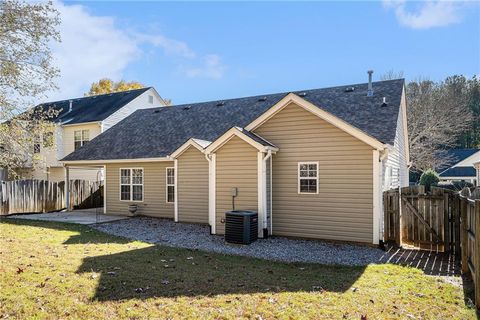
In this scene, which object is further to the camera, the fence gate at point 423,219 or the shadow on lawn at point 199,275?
the fence gate at point 423,219

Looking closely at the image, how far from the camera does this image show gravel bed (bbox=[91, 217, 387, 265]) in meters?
8.08

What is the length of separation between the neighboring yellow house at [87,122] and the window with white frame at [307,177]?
16.2 metres

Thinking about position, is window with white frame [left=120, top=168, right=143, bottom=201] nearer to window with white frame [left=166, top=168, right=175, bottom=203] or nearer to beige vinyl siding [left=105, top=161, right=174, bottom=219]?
beige vinyl siding [left=105, top=161, right=174, bottom=219]

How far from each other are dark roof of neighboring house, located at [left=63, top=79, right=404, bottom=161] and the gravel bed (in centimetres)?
369

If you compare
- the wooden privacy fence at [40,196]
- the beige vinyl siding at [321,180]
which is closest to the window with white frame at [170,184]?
the beige vinyl siding at [321,180]

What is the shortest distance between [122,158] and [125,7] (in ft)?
22.5

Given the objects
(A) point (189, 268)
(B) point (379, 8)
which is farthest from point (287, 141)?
(B) point (379, 8)

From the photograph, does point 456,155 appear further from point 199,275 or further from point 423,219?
point 199,275

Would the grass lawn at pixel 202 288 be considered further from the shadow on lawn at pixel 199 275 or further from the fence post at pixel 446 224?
the fence post at pixel 446 224

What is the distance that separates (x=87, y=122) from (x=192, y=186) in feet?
45.5

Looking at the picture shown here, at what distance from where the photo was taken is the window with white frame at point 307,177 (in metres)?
10.2

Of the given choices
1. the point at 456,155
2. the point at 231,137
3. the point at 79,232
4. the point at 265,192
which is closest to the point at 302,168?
the point at 265,192

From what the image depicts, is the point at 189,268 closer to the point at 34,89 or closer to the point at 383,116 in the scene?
the point at 34,89

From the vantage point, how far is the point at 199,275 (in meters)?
6.29
